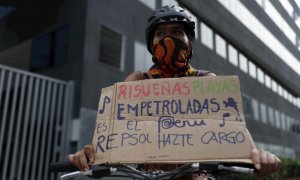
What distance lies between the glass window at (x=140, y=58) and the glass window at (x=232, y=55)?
1040 centimetres

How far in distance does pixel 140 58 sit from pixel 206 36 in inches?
294

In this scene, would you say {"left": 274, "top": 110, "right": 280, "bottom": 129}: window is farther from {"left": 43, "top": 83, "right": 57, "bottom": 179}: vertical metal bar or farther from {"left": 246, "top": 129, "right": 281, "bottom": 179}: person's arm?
{"left": 246, "top": 129, "right": 281, "bottom": 179}: person's arm

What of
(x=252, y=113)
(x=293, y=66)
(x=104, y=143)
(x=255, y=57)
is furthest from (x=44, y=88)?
(x=293, y=66)

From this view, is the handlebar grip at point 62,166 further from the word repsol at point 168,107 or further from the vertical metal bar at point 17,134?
the vertical metal bar at point 17,134

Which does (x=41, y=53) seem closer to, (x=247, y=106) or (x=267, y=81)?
(x=247, y=106)

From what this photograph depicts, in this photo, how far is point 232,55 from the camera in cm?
2433

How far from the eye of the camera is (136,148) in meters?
2.04

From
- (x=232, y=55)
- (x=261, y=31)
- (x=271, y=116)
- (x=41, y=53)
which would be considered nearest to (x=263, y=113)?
(x=271, y=116)

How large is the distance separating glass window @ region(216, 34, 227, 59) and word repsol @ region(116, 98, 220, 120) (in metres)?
19.8

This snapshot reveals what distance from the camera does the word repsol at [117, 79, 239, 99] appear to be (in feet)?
7.23

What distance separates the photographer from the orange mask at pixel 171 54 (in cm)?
272

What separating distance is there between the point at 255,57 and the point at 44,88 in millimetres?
19783

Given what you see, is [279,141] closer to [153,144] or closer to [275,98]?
[275,98]

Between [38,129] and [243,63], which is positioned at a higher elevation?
[243,63]
